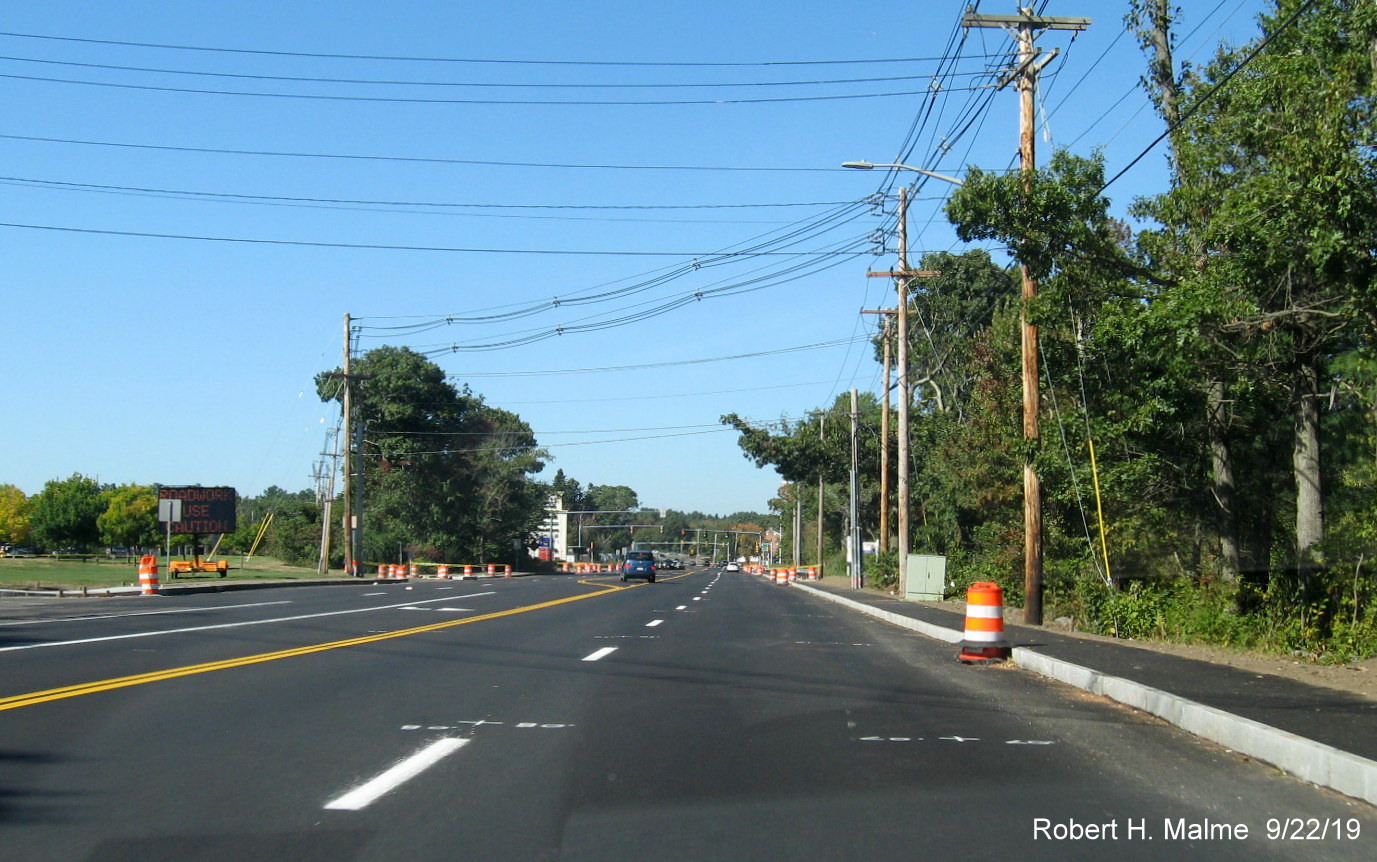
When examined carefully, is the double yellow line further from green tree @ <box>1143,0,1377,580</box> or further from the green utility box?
the green utility box

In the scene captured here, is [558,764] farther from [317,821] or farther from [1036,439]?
[1036,439]

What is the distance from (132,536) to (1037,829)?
324 feet

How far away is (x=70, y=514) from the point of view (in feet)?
298

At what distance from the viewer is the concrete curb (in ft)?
23.2

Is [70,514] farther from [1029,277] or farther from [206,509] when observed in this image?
[1029,277]

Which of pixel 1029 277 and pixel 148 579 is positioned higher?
pixel 1029 277

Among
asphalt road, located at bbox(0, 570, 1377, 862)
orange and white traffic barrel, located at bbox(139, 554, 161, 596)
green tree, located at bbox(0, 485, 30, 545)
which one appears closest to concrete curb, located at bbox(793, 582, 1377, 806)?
asphalt road, located at bbox(0, 570, 1377, 862)

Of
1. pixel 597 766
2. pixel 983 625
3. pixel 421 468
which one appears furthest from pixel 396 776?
pixel 421 468

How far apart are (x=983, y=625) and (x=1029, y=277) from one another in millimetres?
8009

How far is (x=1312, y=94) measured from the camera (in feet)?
47.9

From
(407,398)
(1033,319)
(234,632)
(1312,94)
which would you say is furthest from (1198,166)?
(407,398)

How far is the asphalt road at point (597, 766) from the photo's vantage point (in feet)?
19.5

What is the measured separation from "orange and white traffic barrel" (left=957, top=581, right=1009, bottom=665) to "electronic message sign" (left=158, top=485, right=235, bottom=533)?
122 ft

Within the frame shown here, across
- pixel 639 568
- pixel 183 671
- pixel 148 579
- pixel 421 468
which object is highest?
pixel 421 468
